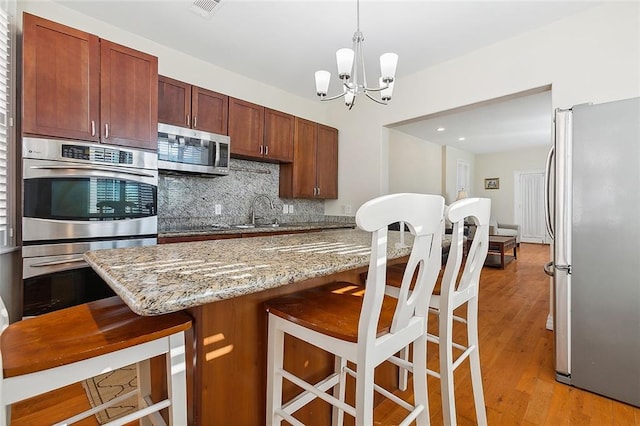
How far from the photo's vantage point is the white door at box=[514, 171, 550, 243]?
8.12 meters

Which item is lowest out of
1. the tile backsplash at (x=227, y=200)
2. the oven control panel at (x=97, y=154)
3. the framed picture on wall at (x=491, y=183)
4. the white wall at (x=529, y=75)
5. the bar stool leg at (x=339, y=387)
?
the bar stool leg at (x=339, y=387)

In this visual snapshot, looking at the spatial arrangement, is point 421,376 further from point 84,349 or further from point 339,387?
point 84,349

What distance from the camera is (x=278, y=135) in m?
3.63

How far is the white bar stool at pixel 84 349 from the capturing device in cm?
69

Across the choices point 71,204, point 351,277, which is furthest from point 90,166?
point 351,277

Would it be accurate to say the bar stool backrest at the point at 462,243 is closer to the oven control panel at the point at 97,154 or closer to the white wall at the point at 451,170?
the oven control panel at the point at 97,154

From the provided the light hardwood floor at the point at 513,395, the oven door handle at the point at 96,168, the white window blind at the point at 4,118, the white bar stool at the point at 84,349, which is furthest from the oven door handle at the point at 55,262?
the white bar stool at the point at 84,349

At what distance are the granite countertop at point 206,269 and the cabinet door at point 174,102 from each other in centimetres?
187

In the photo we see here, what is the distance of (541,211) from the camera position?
318 inches

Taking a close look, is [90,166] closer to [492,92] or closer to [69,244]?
[69,244]

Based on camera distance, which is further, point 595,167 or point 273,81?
point 273,81

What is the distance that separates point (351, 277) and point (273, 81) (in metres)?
3.08

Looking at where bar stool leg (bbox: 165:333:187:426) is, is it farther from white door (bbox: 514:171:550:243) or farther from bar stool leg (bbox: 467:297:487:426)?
white door (bbox: 514:171:550:243)

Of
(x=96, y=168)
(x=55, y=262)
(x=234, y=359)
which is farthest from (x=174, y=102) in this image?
(x=234, y=359)
